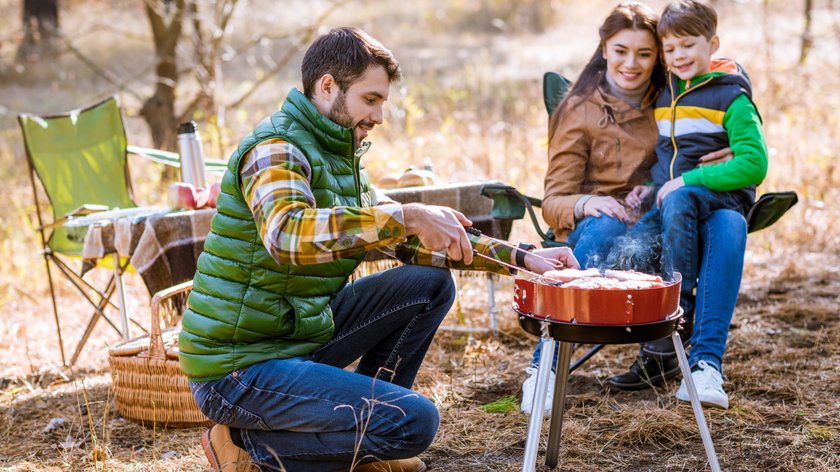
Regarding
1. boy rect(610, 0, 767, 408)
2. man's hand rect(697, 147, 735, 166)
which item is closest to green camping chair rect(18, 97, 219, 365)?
boy rect(610, 0, 767, 408)

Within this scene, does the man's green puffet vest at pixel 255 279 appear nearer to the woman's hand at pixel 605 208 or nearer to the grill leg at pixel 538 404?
the grill leg at pixel 538 404

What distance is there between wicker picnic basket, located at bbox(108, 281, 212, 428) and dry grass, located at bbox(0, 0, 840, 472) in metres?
0.07

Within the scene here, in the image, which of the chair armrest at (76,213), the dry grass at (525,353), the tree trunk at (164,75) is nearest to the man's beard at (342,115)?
the dry grass at (525,353)

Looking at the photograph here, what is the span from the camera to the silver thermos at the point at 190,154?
3.69 metres

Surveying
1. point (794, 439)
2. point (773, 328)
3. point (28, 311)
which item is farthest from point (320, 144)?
point (28, 311)

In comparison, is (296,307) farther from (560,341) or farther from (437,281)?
(560,341)

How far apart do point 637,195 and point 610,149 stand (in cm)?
21

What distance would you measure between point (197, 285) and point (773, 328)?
2.60m

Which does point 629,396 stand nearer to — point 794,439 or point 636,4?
point 794,439

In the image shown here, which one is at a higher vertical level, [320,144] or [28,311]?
[320,144]

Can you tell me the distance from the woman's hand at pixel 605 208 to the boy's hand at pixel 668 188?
4.9 inches

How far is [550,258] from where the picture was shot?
2.43 m

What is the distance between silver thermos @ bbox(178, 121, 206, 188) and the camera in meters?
3.69

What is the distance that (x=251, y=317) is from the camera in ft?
7.16
